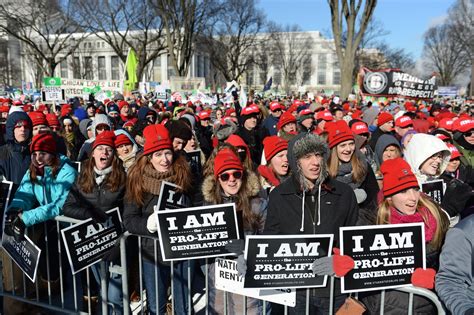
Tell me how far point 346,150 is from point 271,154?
746mm

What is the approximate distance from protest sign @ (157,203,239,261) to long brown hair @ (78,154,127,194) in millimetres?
1069

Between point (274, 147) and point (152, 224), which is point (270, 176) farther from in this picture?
point (152, 224)

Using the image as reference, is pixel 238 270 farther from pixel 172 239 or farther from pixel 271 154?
pixel 271 154

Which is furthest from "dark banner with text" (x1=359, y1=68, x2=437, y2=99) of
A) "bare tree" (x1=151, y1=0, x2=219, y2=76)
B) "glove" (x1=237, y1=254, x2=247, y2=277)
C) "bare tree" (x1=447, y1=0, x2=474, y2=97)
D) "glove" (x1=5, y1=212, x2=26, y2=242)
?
"bare tree" (x1=447, y1=0, x2=474, y2=97)

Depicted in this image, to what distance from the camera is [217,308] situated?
3.08 m

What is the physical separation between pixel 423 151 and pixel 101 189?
2.98 meters

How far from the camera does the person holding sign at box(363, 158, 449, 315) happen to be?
8.10 feet

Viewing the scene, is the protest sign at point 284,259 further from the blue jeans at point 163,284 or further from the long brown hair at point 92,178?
the long brown hair at point 92,178

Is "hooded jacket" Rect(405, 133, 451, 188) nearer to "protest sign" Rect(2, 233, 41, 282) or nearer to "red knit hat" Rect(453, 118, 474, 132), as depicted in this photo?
"red knit hat" Rect(453, 118, 474, 132)

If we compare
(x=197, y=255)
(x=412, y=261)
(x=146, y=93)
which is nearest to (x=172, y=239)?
(x=197, y=255)

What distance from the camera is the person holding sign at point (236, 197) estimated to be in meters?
3.07

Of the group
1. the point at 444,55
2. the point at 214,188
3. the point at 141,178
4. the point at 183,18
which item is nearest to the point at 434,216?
the point at 214,188

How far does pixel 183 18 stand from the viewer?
98.3 feet

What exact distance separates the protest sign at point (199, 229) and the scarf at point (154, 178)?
637 mm
